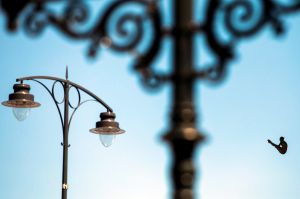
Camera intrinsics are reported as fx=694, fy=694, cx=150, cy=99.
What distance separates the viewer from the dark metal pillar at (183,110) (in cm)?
372

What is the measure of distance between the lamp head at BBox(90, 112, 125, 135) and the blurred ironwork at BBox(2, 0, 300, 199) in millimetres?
9685

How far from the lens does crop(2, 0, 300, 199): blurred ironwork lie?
12.9 feet

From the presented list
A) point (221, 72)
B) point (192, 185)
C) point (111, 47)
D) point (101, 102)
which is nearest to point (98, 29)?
point (111, 47)

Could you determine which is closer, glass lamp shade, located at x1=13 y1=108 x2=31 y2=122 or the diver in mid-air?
glass lamp shade, located at x1=13 y1=108 x2=31 y2=122

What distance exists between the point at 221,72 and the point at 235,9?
1.37 feet

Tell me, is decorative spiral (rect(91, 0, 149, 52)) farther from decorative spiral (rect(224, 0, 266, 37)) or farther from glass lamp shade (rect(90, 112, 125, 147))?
glass lamp shade (rect(90, 112, 125, 147))

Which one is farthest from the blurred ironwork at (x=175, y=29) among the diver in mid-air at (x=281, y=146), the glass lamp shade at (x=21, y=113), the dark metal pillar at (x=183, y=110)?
the diver in mid-air at (x=281, y=146)

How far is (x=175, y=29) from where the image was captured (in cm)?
404

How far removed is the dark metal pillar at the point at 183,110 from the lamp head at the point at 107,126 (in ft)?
32.9

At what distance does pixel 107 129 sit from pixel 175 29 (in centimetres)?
1006

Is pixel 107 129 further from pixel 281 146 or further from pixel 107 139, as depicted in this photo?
pixel 281 146

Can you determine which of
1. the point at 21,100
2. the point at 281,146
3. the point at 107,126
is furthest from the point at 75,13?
the point at 281,146

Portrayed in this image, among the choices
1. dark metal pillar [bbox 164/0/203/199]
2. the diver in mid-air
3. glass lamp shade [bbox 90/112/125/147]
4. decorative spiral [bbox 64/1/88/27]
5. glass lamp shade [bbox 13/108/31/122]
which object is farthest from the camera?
the diver in mid-air

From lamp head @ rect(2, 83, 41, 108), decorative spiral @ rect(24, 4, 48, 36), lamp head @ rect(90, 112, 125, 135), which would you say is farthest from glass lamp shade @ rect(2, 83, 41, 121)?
decorative spiral @ rect(24, 4, 48, 36)
